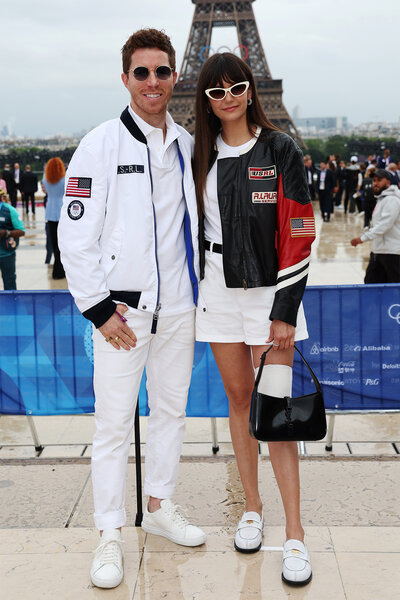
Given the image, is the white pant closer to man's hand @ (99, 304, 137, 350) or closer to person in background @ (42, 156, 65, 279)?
man's hand @ (99, 304, 137, 350)

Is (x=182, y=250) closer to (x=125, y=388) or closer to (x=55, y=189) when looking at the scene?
(x=125, y=388)

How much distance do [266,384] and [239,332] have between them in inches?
10.2

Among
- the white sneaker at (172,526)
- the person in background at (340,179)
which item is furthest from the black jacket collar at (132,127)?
the person in background at (340,179)

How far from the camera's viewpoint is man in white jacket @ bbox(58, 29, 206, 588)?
284 centimetres

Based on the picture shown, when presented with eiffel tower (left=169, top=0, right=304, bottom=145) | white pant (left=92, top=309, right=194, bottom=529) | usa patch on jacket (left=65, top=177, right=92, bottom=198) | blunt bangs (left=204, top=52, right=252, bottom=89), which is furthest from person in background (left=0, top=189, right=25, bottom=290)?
eiffel tower (left=169, top=0, right=304, bottom=145)

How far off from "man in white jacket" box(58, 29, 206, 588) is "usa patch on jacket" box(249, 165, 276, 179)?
0.27m

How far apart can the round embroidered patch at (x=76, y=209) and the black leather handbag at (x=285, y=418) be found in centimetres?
95

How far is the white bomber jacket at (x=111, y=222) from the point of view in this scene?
2.82 meters

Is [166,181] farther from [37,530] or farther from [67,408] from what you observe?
[67,408]

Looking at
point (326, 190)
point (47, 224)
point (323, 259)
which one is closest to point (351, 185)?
point (326, 190)

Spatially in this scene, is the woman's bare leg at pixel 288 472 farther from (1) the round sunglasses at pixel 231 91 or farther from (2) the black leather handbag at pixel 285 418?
(1) the round sunglasses at pixel 231 91

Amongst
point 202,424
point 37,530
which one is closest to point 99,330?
point 37,530

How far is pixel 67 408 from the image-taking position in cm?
457

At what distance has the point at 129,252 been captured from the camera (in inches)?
114
